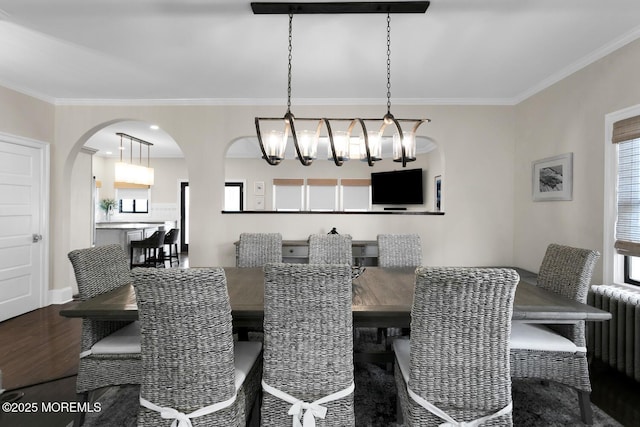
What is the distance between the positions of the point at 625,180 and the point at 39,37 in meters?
4.80

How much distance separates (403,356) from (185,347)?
1.10 m

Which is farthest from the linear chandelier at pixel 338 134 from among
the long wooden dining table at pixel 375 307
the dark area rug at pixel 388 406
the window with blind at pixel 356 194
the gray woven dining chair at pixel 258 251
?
the window with blind at pixel 356 194

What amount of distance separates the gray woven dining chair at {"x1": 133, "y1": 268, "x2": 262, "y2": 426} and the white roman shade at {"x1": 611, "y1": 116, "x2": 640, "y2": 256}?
9.59 ft

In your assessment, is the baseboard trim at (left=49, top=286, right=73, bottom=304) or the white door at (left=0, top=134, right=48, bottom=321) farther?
the baseboard trim at (left=49, top=286, right=73, bottom=304)

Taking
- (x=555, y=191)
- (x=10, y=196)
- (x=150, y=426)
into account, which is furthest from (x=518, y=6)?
(x=10, y=196)

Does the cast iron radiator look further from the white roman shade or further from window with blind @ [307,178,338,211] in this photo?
window with blind @ [307,178,338,211]

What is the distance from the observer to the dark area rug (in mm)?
1831

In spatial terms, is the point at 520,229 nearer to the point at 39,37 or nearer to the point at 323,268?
the point at 323,268

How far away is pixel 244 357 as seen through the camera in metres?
1.65

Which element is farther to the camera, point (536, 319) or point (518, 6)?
point (518, 6)

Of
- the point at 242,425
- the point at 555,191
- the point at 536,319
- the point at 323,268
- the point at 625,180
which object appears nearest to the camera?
the point at 323,268

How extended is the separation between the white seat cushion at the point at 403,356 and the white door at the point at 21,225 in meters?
4.23

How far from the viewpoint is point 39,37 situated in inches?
99.4

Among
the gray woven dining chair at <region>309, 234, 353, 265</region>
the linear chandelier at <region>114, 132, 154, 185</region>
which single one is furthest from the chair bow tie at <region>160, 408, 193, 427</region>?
the linear chandelier at <region>114, 132, 154, 185</region>
